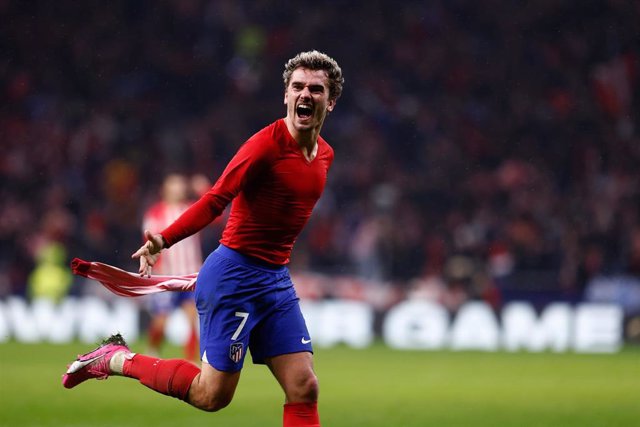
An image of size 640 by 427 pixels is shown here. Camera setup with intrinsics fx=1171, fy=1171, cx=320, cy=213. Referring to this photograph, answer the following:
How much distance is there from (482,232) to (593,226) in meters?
1.75

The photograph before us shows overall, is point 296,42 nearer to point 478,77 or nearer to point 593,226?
point 478,77

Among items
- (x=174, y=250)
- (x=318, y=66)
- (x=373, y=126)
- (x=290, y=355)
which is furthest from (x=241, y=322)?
(x=373, y=126)

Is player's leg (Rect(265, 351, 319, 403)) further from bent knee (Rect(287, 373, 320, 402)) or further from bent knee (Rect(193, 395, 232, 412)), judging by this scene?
bent knee (Rect(193, 395, 232, 412))

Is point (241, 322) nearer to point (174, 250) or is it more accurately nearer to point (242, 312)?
point (242, 312)

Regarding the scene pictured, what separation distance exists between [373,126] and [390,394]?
36.6 feet

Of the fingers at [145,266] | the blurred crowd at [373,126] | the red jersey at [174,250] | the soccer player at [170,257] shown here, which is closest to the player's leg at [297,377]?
the fingers at [145,266]

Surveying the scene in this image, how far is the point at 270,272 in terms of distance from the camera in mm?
6223

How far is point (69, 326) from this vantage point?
17.1m

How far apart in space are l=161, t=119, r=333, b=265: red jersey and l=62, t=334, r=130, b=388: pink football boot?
1.01m

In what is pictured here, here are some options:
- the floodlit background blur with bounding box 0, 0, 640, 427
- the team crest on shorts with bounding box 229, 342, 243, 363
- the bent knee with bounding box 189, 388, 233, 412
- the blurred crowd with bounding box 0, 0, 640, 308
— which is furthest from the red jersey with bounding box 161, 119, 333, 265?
the blurred crowd with bounding box 0, 0, 640, 308

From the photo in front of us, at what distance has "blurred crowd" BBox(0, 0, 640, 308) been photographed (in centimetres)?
1858

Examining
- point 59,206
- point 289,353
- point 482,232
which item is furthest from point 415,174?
point 289,353

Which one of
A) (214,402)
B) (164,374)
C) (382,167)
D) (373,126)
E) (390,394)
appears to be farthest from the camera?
(373,126)

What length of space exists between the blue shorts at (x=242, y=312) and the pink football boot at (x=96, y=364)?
722 mm
